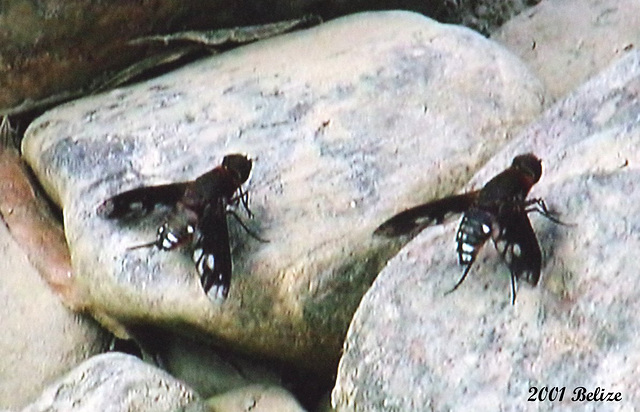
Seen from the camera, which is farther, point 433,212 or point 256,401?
point 256,401

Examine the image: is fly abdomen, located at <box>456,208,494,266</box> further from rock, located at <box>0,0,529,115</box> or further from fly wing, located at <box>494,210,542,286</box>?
rock, located at <box>0,0,529,115</box>

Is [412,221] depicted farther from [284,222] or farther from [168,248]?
[168,248]

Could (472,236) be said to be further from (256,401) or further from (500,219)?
(256,401)

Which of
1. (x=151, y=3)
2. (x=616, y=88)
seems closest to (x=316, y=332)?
(x=616, y=88)

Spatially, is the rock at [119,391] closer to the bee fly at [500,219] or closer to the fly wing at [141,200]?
the fly wing at [141,200]

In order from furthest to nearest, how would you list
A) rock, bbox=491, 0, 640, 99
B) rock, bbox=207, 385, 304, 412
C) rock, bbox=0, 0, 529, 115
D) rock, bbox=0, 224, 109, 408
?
rock, bbox=491, 0, 640, 99 < rock, bbox=0, 0, 529, 115 < rock, bbox=0, 224, 109, 408 < rock, bbox=207, 385, 304, 412

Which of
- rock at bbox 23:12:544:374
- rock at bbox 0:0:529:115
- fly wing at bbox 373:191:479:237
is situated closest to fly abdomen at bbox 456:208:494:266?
fly wing at bbox 373:191:479:237

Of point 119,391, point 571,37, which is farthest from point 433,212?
point 571,37

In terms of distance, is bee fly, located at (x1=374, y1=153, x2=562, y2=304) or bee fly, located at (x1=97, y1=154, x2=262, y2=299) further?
bee fly, located at (x1=97, y1=154, x2=262, y2=299)
